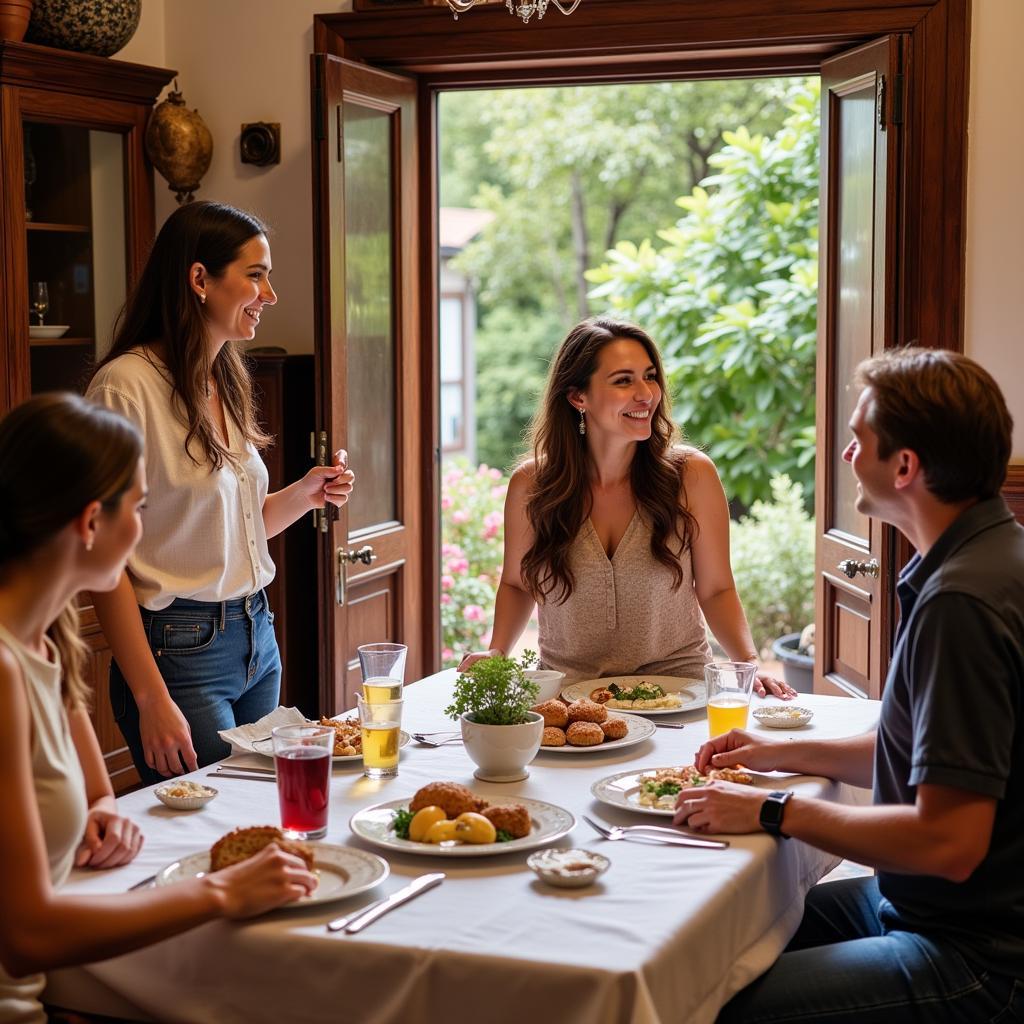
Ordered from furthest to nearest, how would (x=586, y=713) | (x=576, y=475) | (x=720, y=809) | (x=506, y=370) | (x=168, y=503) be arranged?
(x=506, y=370), (x=576, y=475), (x=168, y=503), (x=586, y=713), (x=720, y=809)

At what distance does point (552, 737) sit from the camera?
2043 mm

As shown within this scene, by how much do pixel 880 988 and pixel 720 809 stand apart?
0.28 m

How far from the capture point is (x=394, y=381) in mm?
4188

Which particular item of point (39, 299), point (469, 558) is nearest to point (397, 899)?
point (39, 299)

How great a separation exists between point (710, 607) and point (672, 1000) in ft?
4.65

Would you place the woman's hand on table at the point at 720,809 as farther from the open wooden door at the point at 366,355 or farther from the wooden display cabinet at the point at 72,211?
the wooden display cabinet at the point at 72,211

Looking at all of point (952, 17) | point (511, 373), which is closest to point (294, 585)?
point (952, 17)

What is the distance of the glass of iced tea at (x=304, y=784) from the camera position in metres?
1.65

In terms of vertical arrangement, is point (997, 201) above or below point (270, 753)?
above

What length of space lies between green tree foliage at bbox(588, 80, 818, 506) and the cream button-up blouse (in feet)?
16.0

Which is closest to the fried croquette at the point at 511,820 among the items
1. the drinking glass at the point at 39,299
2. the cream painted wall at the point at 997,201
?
the cream painted wall at the point at 997,201

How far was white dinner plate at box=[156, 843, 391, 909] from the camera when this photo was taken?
1.48 meters

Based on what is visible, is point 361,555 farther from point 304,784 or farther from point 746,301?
point 746,301

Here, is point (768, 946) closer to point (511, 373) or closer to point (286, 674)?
point (286, 674)
